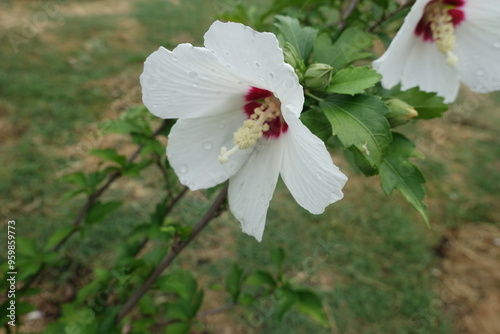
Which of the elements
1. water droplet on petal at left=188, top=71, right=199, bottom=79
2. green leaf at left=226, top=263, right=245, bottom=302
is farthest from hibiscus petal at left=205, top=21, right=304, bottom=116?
green leaf at left=226, top=263, right=245, bottom=302

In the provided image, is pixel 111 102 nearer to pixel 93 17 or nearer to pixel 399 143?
pixel 93 17

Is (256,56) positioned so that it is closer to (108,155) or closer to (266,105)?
(266,105)

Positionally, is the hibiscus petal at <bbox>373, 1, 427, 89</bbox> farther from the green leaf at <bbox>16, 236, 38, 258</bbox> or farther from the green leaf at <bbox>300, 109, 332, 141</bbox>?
the green leaf at <bbox>16, 236, 38, 258</bbox>

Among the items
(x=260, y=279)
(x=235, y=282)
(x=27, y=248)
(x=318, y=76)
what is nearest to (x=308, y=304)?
(x=260, y=279)

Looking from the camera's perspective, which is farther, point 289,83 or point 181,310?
point 181,310

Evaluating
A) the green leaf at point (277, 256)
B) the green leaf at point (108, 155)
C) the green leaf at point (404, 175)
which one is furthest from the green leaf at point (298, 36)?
the green leaf at point (277, 256)

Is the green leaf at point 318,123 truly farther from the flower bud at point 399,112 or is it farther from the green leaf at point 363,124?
the flower bud at point 399,112

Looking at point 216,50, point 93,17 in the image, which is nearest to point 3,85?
point 93,17
